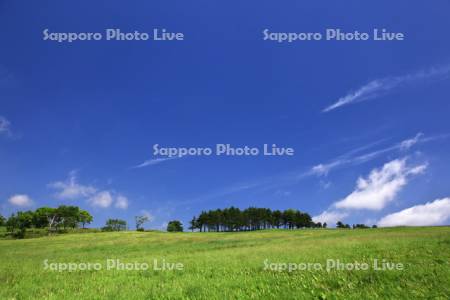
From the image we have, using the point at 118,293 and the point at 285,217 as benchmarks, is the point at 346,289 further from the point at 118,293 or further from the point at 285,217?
the point at 285,217

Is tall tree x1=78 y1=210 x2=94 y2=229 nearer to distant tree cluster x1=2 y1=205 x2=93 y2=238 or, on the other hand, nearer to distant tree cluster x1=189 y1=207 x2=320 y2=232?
distant tree cluster x1=2 y1=205 x2=93 y2=238

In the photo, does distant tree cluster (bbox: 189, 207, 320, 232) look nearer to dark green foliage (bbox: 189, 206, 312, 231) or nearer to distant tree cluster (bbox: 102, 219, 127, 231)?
dark green foliage (bbox: 189, 206, 312, 231)

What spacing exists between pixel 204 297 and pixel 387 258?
28.7ft

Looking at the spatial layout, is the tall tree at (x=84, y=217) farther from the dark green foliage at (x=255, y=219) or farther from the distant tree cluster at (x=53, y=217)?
the dark green foliage at (x=255, y=219)

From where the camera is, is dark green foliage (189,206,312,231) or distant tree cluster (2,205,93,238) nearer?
distant tree cluster (2,205,93,238)

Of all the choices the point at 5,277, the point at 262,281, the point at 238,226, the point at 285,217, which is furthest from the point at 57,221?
the point at 262,281

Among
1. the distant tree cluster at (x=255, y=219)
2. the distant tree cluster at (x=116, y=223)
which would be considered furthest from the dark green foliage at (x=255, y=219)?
the distant tree cluster at (x=116, y=223)

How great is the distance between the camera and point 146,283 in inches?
492

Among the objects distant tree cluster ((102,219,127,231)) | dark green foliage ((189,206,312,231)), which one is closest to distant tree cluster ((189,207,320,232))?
dark green foliage ((189,206,312,231))

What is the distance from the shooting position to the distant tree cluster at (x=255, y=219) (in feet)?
609

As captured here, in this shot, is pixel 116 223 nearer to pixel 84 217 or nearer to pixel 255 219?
pixel 84 217

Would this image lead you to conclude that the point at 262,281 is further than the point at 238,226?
No

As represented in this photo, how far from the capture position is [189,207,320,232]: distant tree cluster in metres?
186

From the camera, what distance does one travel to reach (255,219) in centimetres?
18538
